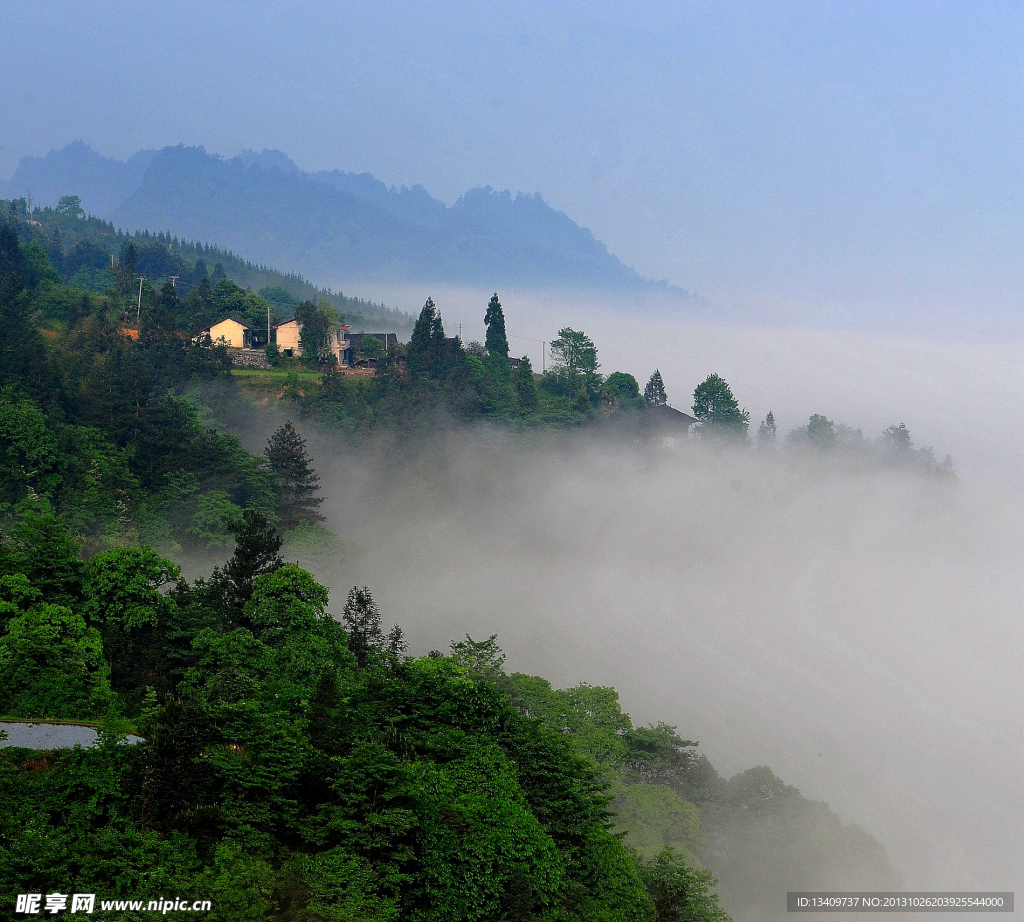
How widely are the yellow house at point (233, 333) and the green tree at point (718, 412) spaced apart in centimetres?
5351

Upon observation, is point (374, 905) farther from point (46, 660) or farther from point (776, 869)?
point (776, 869)

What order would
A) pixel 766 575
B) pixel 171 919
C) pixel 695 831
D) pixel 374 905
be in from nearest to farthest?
pixel 171 919, pixel 374 905, pixel 695 831, pixel 766 575

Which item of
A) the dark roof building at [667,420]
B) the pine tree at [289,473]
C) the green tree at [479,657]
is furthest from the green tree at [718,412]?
the green tree at [479,657]

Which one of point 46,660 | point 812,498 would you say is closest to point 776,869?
point 46,660

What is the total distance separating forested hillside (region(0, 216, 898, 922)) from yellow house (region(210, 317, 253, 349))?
79.0 feet

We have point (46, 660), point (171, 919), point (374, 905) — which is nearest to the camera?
point (171, 919)

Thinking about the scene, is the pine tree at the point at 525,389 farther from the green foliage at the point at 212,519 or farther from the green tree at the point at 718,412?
the green foliage at the point at 212,519

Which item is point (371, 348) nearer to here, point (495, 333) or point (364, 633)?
point (495, 333)

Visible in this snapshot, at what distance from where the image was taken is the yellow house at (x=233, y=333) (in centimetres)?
8812

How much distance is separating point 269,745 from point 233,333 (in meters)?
69.5

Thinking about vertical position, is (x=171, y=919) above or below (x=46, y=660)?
below

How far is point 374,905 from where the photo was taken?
21.6m

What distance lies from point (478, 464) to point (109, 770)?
73.3 meters

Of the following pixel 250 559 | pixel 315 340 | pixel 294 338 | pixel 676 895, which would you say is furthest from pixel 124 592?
pixel 294 338
